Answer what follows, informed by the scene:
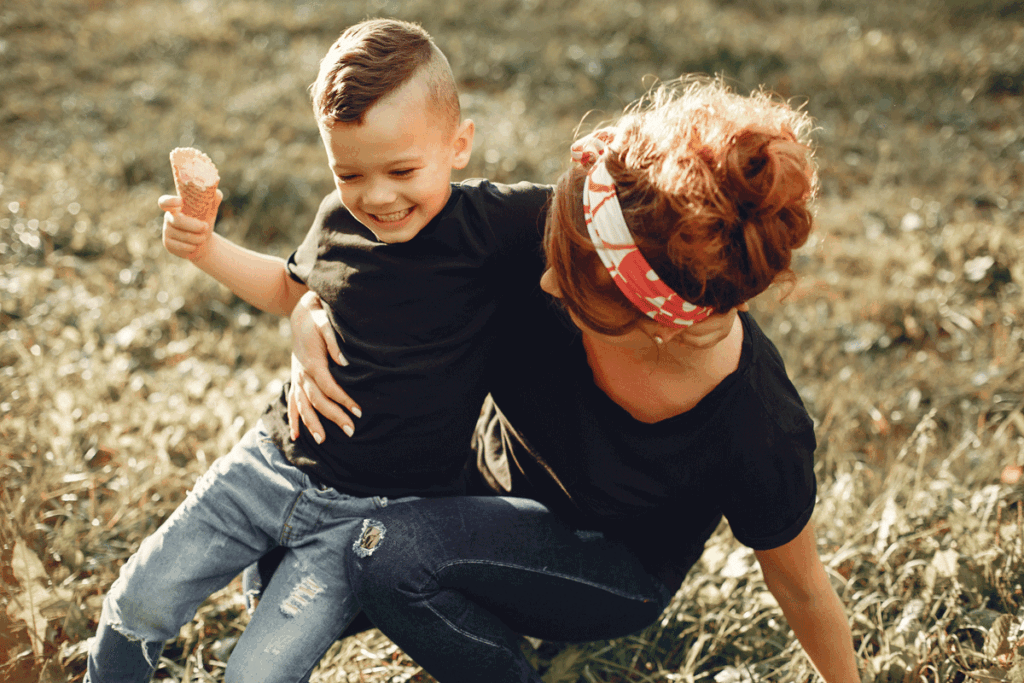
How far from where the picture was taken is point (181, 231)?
1605 millimetres

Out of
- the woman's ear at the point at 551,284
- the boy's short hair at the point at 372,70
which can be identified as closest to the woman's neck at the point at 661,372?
the woman's ear at the point at 551,284

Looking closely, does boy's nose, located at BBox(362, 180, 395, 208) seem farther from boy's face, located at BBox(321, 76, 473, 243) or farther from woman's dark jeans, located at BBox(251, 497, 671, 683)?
woman's dark jeans, located at BBox(251, 497, 671, 683)

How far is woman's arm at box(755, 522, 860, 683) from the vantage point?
1458 mm

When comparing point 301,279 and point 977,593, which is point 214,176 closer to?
point 301,279

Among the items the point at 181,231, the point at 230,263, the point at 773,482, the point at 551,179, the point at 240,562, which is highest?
the point at 181,231

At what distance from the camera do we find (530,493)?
177cm

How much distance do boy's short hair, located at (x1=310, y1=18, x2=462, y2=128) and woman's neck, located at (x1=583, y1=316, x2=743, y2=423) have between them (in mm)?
617

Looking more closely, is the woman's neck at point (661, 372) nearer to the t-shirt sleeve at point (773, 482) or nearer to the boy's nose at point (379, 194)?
the t-shirt sleeve at point (773, 482)

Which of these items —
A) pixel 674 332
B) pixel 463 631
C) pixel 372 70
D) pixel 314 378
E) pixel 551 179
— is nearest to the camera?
pixel 674 332

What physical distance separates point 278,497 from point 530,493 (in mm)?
585

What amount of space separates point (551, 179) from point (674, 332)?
3242 mm

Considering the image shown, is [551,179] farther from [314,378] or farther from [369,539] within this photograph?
[369,539]

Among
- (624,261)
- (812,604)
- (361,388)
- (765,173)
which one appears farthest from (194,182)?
(812,604)

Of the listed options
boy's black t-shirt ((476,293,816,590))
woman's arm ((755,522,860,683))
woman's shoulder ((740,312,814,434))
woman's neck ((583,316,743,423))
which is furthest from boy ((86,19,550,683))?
woman's arm ((755,522,860,683))
